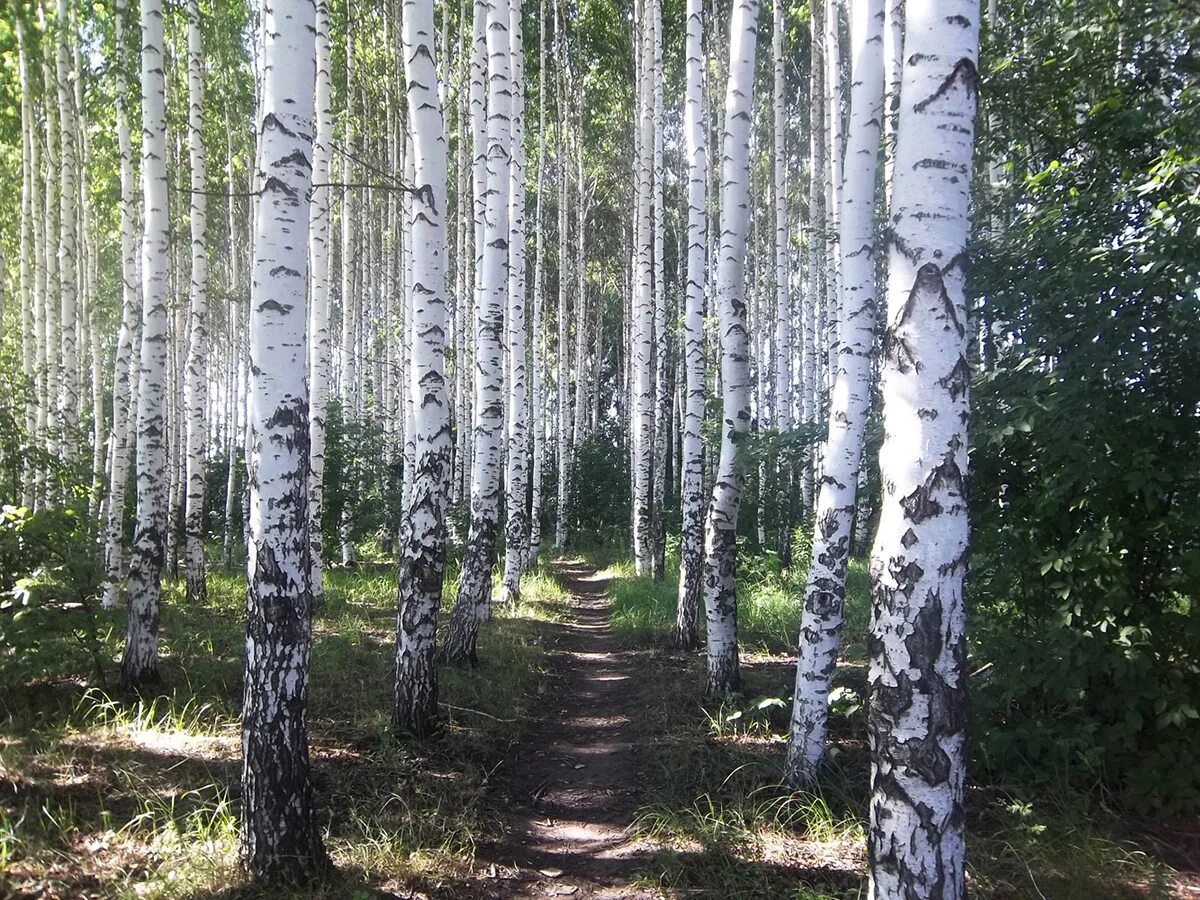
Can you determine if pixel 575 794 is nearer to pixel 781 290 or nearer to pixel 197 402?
pixel 197 402

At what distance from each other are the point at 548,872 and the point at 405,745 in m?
1.66

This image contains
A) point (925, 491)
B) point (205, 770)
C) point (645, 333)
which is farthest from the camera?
point (645, 333)

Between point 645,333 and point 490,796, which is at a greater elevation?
point 645,333

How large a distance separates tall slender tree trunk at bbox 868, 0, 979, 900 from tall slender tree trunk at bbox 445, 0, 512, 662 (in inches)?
Answer: 192

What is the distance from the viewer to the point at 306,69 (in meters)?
3.63

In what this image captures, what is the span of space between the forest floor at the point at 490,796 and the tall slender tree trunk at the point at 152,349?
1.77 feet

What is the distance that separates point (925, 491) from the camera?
7.70ft

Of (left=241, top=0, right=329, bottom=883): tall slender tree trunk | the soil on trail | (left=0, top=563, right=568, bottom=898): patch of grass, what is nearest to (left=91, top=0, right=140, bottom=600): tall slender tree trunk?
(left=0, top=563, right=568, bottom=898): patch of grass

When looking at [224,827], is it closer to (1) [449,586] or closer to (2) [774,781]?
(2) [774,781]

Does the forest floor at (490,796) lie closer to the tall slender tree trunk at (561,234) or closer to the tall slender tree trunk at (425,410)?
the tall slender tree trunk at (425,410)

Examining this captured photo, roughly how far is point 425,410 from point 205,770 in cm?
267

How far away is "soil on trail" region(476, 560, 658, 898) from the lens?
3738 millimetres

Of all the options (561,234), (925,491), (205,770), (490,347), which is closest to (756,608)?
(490,347)

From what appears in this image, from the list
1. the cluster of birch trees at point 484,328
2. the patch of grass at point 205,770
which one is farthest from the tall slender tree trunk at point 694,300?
the patch of grass at point 205,770
